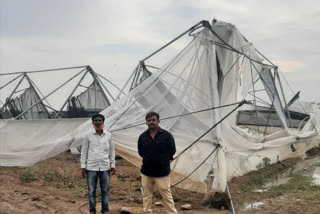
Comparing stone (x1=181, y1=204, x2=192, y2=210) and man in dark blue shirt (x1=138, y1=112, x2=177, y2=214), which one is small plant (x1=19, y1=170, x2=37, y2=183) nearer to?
stone (x1=181, y1=204, x2=192, y2=210)

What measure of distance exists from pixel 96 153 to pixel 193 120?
6.27 ft

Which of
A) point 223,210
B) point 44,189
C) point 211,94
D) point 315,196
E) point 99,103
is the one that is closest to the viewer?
point 223,210

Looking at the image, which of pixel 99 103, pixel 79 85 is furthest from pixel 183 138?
pixel 99 103

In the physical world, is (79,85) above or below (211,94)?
above

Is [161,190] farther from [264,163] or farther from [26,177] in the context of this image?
[264,163]

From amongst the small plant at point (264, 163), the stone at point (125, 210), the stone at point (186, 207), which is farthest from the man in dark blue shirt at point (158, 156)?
the small plant at point (264, 163)

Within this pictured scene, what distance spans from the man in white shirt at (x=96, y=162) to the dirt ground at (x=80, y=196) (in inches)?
27.1

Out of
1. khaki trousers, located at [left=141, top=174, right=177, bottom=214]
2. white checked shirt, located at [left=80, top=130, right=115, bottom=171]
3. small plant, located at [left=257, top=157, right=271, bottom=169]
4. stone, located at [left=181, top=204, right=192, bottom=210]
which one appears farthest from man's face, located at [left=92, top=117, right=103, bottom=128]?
small plant, located at [left=257, top=157, right=271, bottom=169]

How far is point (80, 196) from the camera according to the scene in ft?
20.0

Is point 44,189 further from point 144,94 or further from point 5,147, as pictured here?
point 144,94

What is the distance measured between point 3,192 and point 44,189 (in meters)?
0.80

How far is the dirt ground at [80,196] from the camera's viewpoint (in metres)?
5.14

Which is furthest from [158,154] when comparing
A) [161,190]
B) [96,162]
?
[96,162]

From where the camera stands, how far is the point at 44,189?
6.48 metres
